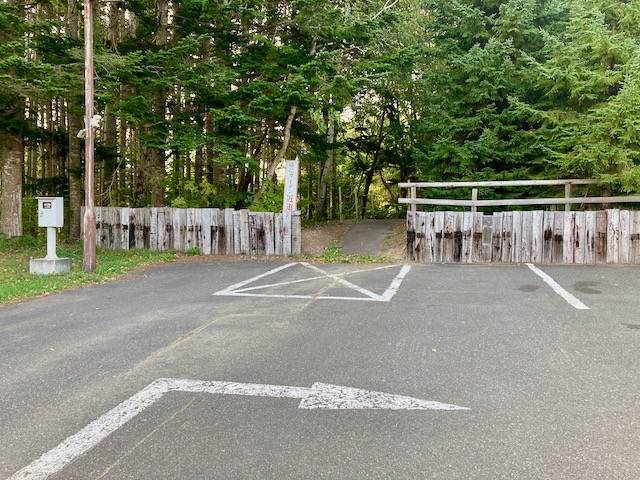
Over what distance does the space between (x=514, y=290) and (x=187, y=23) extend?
37.2 feet

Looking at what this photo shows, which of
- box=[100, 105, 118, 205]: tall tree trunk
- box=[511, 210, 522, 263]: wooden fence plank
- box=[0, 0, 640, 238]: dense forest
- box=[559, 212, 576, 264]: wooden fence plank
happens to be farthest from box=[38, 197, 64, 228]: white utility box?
box=[559, 212, 576, 264]: wooden fence plank

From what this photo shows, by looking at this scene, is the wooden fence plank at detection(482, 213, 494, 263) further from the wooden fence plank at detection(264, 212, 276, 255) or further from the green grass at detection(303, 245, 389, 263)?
the wooden fence plank at detection(264, 212, 276, 255)

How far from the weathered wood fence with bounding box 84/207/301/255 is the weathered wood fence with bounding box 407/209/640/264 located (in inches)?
127

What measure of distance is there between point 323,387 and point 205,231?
932 centimetres

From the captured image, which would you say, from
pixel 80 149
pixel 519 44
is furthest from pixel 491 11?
pixel 80 149

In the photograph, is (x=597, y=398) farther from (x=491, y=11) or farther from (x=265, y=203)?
(x=491, y=11)

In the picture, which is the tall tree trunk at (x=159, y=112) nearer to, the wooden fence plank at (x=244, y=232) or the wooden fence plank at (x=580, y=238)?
the wooden fence plank at (x=244, y=232)

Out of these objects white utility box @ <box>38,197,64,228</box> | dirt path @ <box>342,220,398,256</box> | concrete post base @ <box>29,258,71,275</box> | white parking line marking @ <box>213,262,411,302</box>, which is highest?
white utility box @ <box>38,197,64,228</box>

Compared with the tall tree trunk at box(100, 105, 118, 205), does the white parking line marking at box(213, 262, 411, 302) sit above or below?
below

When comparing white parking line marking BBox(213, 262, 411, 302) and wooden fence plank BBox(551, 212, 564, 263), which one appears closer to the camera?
white parking line marking BBox(213, 262, 411, 302)

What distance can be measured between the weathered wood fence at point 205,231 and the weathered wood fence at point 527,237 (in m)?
3.23

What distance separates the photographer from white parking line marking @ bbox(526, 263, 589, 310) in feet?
20.3

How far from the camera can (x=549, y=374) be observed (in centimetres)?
377

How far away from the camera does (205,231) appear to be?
1227cm
